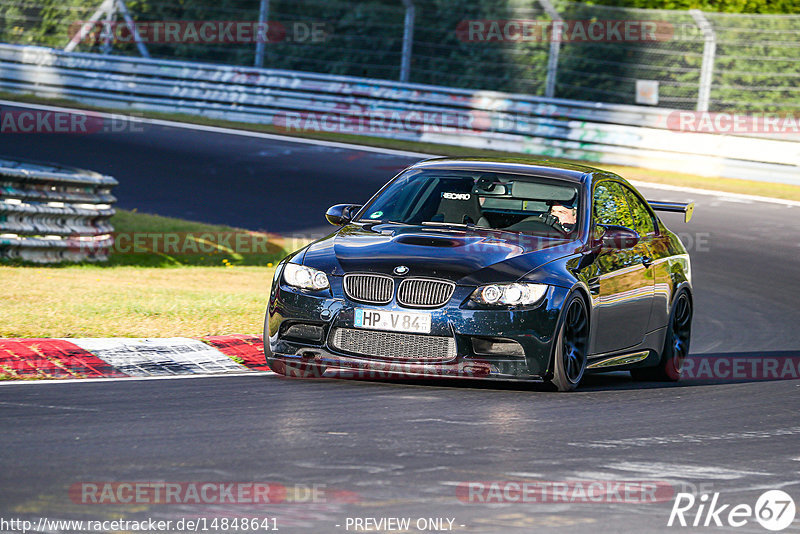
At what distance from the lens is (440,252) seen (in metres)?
8.60

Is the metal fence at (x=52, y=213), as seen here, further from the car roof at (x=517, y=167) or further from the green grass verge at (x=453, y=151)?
the green grass verge at (x=453, y=151)

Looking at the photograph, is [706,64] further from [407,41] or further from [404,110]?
[407,41]

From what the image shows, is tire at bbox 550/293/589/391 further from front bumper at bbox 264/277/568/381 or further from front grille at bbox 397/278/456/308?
front grille at bbox 397/278/456/308

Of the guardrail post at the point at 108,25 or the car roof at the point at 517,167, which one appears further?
the guardrail post at the point at 108,25

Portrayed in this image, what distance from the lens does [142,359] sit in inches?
365

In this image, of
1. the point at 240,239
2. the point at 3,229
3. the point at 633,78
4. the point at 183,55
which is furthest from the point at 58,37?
the point at 3,229

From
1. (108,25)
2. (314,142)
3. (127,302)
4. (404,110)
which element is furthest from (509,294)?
(108,25)

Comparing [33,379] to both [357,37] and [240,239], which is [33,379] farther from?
[357,37]

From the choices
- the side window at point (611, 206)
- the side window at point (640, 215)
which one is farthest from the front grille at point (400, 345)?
the side window at point (640, 215)

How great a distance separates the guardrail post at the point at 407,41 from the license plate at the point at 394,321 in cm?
1906

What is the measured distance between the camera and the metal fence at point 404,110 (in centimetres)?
2291

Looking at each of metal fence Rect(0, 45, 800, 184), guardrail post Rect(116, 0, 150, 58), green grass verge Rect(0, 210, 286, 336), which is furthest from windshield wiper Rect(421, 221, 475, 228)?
guardrail post Rect(116, 0, 150, 58)

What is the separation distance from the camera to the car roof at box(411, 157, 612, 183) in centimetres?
984

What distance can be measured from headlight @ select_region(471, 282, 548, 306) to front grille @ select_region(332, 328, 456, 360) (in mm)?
311
